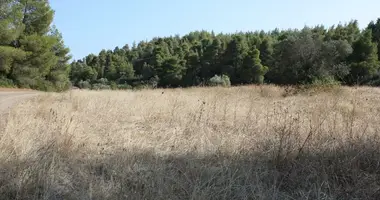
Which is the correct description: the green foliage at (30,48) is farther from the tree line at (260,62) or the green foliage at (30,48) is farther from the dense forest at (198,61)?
the tree line at (260,62)

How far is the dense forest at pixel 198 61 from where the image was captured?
2797 centimetres

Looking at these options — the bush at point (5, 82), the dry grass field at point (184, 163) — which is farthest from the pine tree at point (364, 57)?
the dry grass field at point (184, 163)

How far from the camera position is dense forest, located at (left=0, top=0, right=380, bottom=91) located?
28.0 meters

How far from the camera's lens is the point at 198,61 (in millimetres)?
80688

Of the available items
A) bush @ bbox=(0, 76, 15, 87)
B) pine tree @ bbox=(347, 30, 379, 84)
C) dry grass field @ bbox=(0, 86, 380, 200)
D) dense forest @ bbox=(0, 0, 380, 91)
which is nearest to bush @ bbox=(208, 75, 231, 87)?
dense forest @ bbox=(0, 0, 380, 91)

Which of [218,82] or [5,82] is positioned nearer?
[5,82]

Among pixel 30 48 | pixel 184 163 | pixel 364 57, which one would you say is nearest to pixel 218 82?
pixel 30 48

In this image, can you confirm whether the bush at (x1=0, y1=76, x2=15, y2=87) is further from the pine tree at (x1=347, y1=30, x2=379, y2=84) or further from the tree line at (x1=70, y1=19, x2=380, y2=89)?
the pine tree at (x1=347, y1=30, x2=379, y2=84)

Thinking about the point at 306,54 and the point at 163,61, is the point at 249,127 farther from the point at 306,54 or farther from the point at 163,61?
the point at 163,61

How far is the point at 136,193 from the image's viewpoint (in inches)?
112

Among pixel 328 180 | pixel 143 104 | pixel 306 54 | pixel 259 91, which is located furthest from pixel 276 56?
pixel 328 180

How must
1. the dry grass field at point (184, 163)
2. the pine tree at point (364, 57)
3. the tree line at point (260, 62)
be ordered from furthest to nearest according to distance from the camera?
1. the tree line at point (260, 62)
2. the pine tree at point (364, 57)
3. the dry grass field at point (184, 163)

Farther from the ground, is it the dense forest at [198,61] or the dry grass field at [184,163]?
the dense forest at [198,61]

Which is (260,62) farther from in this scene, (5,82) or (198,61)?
(5,82)
